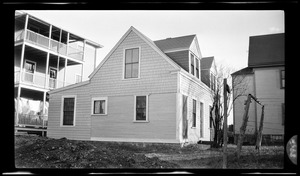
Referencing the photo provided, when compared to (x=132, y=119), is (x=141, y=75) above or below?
above

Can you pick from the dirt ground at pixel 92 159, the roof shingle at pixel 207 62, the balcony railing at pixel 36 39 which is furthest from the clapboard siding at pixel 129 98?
the roof shingle at pixel 207 62

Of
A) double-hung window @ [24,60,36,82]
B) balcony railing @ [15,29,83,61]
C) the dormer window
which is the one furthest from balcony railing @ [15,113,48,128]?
the dormer window

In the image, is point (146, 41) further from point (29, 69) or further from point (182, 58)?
point (29, 69)

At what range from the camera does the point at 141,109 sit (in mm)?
9422

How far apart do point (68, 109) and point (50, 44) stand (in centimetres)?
403

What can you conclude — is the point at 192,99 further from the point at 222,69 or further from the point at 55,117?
the point at 55,117

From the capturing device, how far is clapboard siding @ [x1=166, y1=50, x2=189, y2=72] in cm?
1108

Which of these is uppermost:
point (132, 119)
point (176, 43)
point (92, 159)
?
point (176, 43)

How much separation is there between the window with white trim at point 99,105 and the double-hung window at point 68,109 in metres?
0.98

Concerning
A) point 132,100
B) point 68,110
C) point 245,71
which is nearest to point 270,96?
point 245,71

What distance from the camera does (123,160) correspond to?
562 cm
